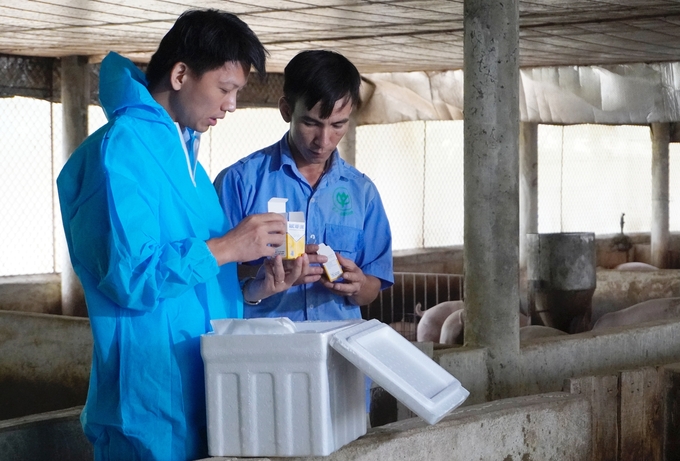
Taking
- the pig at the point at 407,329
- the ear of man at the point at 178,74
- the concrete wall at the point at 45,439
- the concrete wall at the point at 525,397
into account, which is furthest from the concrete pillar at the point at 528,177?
the ear of man at the point at 178,74

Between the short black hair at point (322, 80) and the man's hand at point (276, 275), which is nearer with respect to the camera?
the man's hand at point (276, 275)

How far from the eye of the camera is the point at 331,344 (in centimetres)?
234

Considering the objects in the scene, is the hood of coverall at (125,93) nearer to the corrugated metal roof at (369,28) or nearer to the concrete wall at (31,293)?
the corrugated metal roof at (369,28)

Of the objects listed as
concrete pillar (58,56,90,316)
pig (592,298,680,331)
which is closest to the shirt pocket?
pig (592,298,680,331)

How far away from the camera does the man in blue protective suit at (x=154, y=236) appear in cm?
216

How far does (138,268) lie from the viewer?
84.7 inches

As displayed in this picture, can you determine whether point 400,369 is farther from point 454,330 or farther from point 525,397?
point 454,330

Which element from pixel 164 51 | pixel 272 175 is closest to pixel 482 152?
pixel 272 175

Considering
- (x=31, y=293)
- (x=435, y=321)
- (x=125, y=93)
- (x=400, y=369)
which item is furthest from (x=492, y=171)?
(x=31, y=293)

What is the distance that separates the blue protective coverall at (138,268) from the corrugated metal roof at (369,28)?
4300mm

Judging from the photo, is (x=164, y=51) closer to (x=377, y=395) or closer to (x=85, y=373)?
(x=377, y=395)

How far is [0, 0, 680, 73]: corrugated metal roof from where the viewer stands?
21.9 feet

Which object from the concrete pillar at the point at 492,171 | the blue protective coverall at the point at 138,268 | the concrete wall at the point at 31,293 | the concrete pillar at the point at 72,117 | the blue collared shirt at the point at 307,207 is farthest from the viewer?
the concrete pillar at the point at 72,117

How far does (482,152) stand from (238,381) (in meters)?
3.04
